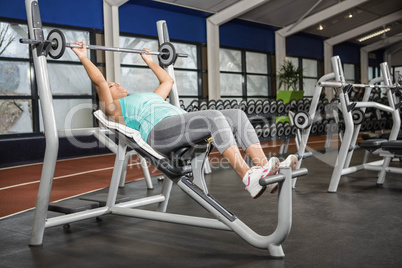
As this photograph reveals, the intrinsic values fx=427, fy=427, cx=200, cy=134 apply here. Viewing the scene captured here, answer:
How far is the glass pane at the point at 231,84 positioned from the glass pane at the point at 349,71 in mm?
4807

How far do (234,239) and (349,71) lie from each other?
12052mm

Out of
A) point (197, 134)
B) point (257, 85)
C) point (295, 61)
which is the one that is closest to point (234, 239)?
point (197, 134)

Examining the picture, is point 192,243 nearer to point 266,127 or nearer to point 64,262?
point 64,262

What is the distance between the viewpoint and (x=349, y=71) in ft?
42.8

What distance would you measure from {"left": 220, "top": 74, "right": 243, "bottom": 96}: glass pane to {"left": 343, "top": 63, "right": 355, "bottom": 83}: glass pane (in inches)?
189

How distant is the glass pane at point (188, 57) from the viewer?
26.8 ft

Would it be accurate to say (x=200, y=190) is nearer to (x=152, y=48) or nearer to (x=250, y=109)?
(x=250, y=109)

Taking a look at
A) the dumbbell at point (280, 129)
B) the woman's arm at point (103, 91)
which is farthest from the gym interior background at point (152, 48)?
the woman's arm at point (103, 91)

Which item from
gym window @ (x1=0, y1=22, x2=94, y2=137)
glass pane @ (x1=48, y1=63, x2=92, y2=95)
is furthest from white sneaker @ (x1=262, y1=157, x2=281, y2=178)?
glass pane @ (x1=48, y1=63, x2=92, y2=95)

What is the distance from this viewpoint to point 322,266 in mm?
1635

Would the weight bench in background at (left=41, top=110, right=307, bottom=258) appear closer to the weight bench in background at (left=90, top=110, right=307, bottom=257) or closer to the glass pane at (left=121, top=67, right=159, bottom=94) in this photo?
the weight bench in background at (left=90, top=110, right=307, bottom=257)

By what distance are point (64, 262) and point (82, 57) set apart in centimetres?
101

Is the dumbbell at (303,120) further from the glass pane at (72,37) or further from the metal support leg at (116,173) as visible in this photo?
the glass pane at (72,37)

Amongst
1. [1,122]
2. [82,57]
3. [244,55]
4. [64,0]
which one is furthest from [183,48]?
[82,57]
